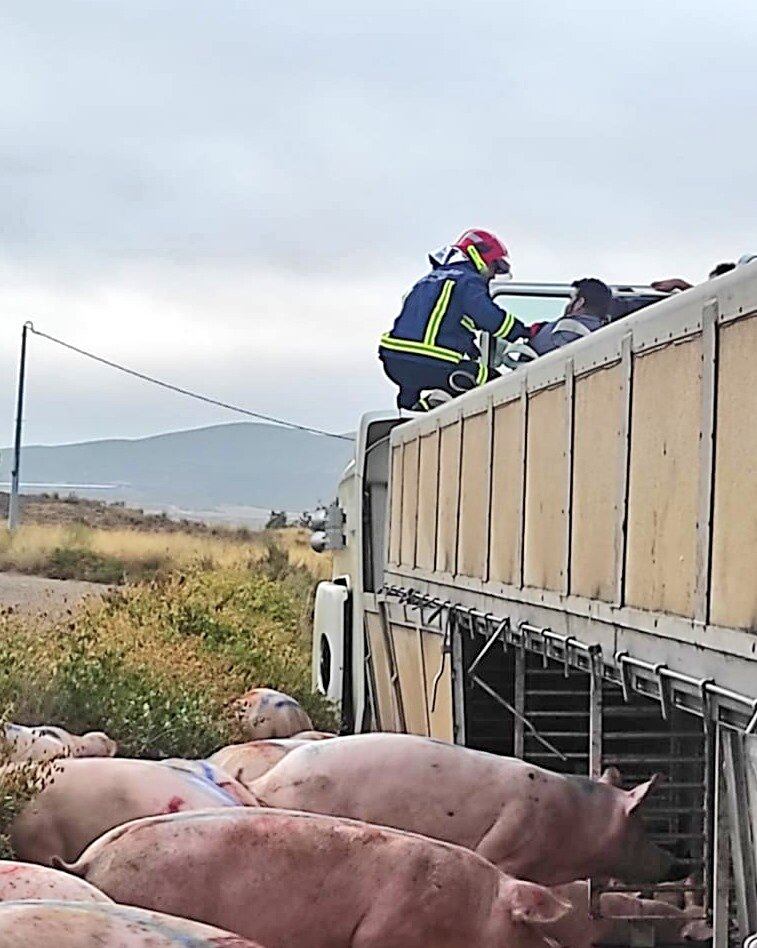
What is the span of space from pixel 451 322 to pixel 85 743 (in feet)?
12.3

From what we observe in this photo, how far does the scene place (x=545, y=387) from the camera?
26.5ft

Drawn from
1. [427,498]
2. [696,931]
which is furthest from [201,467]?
[696,931]

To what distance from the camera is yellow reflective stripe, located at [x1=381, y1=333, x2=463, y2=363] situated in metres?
12.9

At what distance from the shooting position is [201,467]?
546 ft

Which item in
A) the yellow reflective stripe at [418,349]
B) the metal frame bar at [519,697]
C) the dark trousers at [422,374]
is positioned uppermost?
the yellow reflective stripe at [418,349]

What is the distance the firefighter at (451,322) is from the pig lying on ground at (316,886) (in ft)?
19.0

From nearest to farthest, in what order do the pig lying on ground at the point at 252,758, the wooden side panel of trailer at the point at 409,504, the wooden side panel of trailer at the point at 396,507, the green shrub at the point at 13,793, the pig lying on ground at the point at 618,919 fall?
the pig lying on ground at the point at 618,919, the green shrub at the point at 13,793, the pig lying on ground at the point at 252,758, the wooden side panel of trailer at the point at 409,504, the wooden side panel of trailer at the point at 396,507

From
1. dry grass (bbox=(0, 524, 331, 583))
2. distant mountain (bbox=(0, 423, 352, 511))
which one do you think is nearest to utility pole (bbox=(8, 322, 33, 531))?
dry grass (bbox=(0, 524, 331, 583))

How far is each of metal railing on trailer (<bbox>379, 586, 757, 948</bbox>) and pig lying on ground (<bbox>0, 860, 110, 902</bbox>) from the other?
191 centimetres

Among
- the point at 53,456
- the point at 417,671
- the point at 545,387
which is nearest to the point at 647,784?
the point at 545,387

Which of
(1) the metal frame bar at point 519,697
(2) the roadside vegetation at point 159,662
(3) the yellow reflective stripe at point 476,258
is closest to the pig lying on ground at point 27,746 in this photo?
(2) the roadside vegetation at point 159,662

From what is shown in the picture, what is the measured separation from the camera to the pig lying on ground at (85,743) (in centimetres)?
1056

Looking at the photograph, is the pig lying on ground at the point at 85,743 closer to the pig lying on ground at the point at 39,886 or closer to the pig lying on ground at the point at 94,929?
the pig lying on ground at the point at 39,886

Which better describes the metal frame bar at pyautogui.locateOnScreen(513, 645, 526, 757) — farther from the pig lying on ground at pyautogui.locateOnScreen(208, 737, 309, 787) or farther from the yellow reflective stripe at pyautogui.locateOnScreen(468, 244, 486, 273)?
the yellow reflective stripe at pyautogui.locateOnScreen(468, 244, 486, 273)
